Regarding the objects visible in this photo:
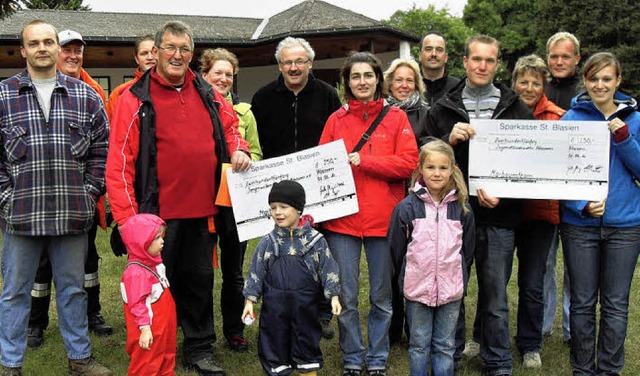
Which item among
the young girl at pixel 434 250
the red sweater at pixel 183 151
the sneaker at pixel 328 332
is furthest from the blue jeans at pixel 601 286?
the red sweater at pixel 183 151

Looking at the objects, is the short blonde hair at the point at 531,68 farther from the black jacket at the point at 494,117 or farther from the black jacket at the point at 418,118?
the black jacket at the point at 418,118

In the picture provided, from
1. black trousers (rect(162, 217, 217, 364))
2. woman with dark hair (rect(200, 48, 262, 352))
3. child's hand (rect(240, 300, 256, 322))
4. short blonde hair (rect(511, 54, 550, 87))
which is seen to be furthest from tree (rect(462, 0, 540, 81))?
child's hand (rect(240, 300, 256, 322))

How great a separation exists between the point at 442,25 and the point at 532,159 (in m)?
45.9

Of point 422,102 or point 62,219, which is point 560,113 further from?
point 62,219

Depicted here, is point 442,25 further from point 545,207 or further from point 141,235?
point 141,235

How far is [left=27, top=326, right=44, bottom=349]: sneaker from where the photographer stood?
221 inches

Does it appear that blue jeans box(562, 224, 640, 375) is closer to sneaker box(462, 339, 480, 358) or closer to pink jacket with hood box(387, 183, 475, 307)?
pink jacket with hood box(387, 183, 475, 307)

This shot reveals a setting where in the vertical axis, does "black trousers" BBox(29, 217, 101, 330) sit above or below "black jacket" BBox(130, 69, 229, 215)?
below

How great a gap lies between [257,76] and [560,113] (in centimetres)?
1753

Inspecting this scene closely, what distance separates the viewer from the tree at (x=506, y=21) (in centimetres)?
4444

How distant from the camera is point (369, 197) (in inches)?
184

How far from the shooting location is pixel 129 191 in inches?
174

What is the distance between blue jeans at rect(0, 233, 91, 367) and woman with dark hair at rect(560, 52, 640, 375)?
11.5 feet

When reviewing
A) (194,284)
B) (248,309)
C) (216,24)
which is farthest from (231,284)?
(216,24)
